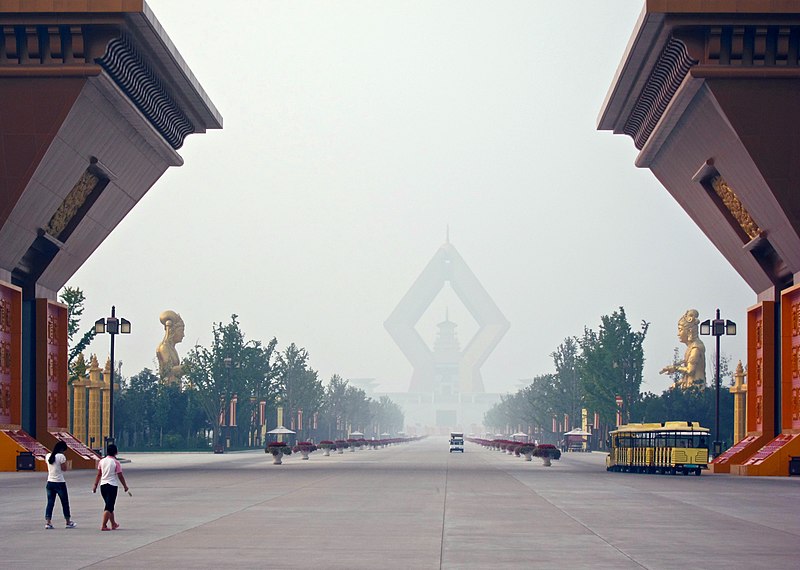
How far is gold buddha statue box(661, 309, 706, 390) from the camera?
12362 centimetres

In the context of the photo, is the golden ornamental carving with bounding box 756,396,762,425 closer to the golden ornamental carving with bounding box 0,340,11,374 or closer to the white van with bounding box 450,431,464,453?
the golden ornamental carving with bounding box 0,340,11,374

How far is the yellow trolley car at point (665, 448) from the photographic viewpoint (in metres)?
60.9

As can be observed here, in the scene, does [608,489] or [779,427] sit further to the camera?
[779,427]

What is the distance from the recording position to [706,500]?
39.1m

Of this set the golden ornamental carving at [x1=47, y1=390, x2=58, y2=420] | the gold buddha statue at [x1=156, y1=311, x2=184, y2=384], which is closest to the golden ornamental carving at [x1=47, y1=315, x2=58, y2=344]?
the golden ornamental carving at [x1=47, y1=390, x2=58, y2=420]

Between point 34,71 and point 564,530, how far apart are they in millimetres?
38781

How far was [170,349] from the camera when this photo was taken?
140m

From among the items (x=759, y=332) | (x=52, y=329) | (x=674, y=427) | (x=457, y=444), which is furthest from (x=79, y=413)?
(x=759, y=332)

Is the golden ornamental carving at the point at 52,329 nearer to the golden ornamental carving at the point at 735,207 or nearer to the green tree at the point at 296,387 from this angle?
the golden ornamental carving at the point at 735,207

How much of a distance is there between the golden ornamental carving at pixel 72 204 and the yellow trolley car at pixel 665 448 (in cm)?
3056

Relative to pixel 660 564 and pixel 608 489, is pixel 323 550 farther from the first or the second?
pixel 608 489

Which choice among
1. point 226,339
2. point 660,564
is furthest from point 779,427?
point 226,339

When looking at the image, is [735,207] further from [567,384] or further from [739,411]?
[567,384]

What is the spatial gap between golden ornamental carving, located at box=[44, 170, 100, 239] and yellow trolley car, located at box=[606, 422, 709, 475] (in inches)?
1203
